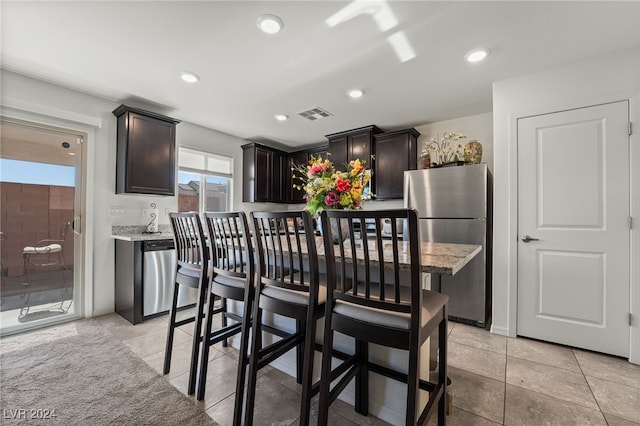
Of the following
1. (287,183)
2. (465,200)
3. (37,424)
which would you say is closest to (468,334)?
(465,200)

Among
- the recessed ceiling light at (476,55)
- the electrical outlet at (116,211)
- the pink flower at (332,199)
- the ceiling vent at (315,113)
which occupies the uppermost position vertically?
the recessed ceiling light at (476,55)

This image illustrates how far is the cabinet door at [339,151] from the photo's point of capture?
4.16 m

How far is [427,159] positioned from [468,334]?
6.73 ft

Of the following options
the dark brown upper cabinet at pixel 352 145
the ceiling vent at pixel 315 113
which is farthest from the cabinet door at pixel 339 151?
the ceiling vent at pixel 315 113

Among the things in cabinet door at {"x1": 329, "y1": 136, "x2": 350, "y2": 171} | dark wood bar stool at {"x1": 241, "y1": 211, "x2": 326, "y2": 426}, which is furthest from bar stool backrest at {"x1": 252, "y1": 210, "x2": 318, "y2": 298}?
cabinet door at {"x1": 329, "y1": 136, "x2": 350, "y2": 171}

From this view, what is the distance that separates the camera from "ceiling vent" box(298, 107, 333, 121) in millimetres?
3393

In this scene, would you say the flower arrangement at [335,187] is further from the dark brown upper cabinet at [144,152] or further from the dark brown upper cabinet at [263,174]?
the dark brown upper cabinet at [263,174]

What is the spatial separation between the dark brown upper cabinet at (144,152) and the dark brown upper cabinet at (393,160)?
2.88 m

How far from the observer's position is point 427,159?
3.35 metres

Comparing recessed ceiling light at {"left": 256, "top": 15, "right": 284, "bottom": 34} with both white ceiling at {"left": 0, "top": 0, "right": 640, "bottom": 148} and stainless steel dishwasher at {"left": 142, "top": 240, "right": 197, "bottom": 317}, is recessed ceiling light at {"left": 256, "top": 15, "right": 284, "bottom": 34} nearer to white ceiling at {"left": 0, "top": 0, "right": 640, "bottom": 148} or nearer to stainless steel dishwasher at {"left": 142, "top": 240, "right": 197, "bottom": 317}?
white ceiling at {"left": 0, "top": 0, "right": 640, "bottom": 148}

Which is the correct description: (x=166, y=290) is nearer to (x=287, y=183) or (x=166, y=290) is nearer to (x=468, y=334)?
(x=287, y=183)

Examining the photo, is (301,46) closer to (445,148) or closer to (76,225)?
(445,148)

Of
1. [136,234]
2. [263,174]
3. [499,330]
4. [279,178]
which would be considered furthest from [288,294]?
[279,178]

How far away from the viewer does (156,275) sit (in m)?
2.98
